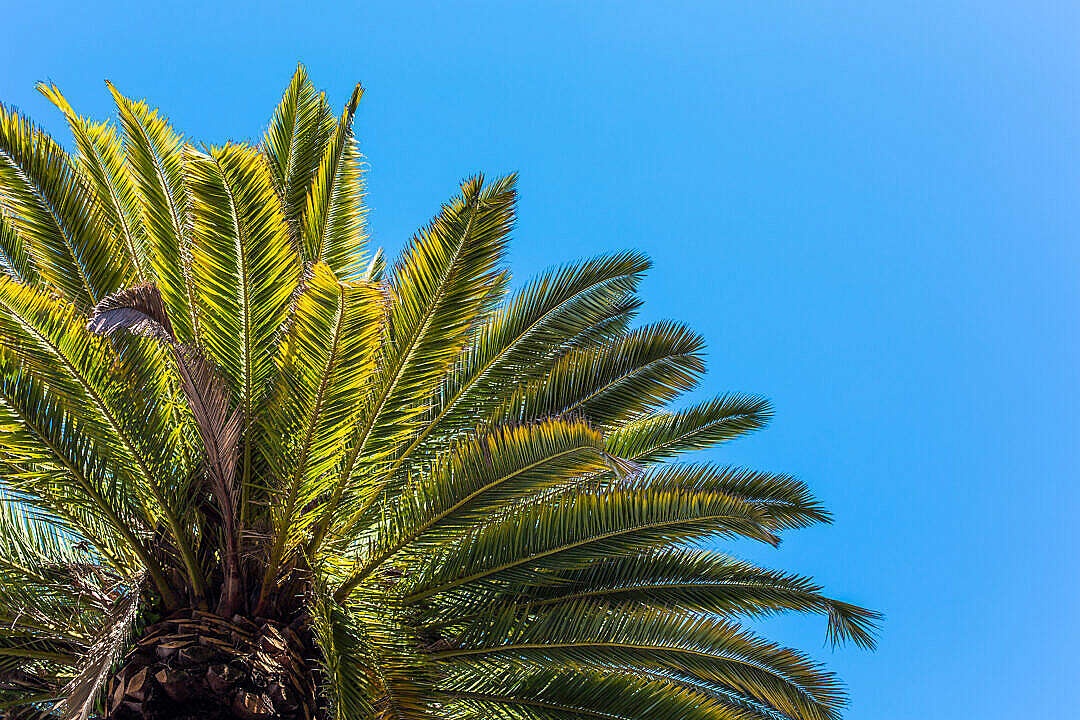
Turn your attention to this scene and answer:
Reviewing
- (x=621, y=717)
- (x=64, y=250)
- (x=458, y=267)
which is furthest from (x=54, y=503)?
(x=621, y=717)

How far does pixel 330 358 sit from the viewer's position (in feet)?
20.2

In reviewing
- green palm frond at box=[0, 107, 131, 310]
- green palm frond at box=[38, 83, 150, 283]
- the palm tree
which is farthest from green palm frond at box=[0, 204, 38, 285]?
green palm frond at box=[38, 83, 150, 283]

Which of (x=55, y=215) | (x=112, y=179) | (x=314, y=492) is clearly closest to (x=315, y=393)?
(x=314, y=492)

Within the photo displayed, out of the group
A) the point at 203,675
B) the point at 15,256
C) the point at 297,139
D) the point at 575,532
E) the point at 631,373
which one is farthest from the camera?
the point at 297,139

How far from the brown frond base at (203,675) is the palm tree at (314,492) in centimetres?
2

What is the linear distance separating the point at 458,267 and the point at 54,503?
3.34 meters

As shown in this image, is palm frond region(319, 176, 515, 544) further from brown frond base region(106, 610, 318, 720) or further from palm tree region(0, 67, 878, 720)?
brown frond base region(106, 610, 318, 720)

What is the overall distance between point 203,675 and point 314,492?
1.41 metres

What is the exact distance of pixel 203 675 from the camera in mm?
6484

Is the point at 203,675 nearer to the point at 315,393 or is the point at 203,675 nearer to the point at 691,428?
the point at 315,393

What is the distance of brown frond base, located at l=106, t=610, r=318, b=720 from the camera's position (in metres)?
6.44

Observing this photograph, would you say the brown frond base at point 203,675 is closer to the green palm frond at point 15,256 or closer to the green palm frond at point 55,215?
the green palm frond at point 55,215

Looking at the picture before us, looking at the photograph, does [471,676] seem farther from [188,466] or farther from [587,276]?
[587,276]

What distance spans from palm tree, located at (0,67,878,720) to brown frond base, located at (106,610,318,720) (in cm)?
2
